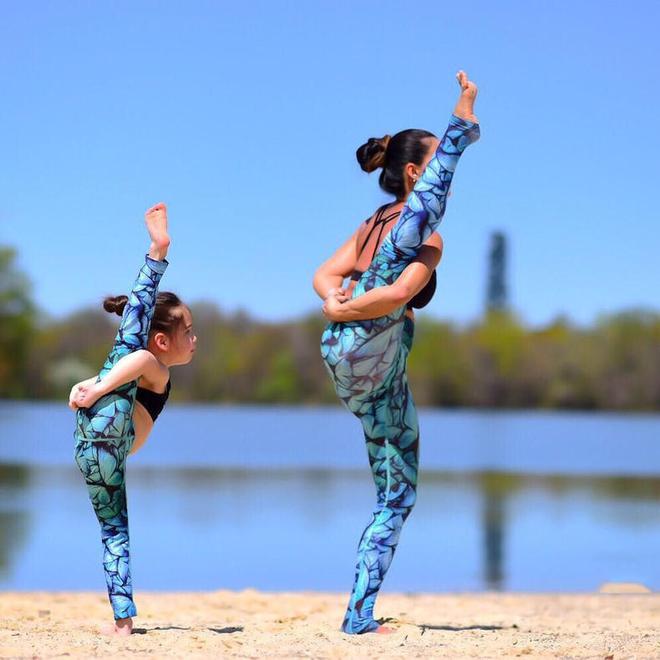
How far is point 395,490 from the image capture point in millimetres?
5281

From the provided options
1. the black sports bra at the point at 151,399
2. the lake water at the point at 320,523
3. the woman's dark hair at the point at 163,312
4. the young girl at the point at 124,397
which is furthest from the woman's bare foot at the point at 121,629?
the lake water at the point at 320,523

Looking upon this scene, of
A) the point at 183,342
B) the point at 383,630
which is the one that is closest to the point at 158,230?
the point at 183,342

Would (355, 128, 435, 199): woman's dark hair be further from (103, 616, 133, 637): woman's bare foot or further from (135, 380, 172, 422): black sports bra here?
(103, 616, 133, 637): woman's bare foot

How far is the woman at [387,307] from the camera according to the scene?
5.07 metres

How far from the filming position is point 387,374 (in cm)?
514

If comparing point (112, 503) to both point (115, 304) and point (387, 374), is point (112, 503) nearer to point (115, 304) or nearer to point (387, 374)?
point (115, 304)

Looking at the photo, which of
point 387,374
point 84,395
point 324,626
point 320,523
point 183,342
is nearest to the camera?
point 84,395

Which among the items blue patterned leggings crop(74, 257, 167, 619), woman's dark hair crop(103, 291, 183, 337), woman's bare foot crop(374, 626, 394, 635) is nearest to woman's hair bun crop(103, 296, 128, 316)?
woman's dark hair crop(103, 291, 183, 337)

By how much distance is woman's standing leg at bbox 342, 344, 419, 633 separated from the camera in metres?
5.22

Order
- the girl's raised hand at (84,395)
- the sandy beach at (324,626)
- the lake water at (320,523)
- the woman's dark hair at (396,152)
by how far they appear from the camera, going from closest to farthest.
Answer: the sandy beach at (324,626) → the girl's raised hand at (84,395) → the woman's dark hair at (396,152) → the lake water at (320,523)

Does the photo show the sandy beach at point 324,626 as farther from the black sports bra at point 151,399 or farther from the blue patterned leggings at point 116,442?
the black sports bra at point 151,399

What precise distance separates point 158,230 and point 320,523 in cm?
835

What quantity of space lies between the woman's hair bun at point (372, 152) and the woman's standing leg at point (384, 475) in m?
0.82

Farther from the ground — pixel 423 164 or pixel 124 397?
pixel 423 164
